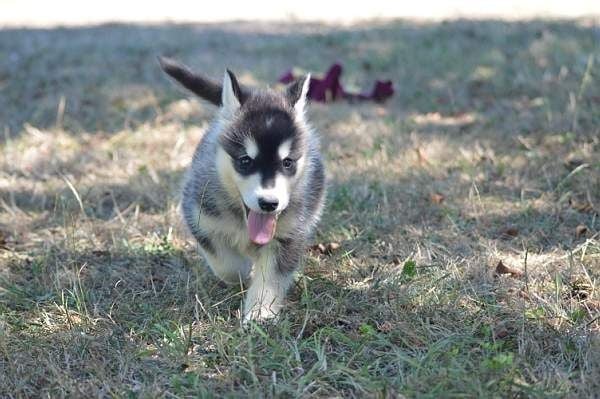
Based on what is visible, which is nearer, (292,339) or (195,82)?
(292,339)

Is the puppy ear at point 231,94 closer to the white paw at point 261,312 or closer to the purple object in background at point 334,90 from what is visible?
the white paw at point 261,312

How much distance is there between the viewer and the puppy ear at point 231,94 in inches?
159

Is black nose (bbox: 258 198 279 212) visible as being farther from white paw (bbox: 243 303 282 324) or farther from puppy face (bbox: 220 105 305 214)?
white paw (bbox: 243 303 282 324)

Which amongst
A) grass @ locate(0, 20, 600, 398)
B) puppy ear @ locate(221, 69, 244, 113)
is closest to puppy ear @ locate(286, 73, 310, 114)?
puppy ear @ locate(221, 69, 244, 113)

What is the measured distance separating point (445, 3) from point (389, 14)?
1.87 m

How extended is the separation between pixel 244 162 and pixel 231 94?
45cm

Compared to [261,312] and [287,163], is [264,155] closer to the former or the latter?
[287,163]

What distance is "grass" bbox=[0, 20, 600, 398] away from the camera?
10.9 feet

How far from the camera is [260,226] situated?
389 cm

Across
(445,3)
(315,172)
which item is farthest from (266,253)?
(445,3)

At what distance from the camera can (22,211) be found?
5.42 meters

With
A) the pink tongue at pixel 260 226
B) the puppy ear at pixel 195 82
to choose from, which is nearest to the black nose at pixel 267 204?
the pink tongue at pixel 260 226

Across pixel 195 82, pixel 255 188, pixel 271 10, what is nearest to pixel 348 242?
pixel 255 188

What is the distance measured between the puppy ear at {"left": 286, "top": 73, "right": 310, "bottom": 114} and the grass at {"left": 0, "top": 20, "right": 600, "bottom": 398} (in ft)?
3.04
